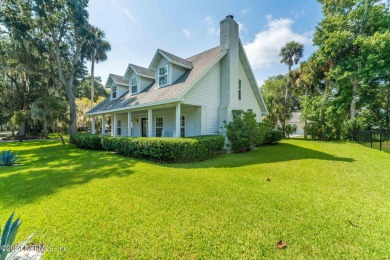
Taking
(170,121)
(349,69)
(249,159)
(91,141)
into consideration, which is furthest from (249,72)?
(91,141)

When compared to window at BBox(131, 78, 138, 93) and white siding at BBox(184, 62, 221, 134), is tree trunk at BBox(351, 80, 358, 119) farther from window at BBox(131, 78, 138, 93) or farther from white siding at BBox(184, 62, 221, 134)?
window at BBox(131, 78, 138, 93)

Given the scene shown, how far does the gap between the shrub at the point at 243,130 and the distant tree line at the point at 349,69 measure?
13.5 m

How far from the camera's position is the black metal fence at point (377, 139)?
11341 mm

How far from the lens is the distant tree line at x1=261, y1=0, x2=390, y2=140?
16.2m

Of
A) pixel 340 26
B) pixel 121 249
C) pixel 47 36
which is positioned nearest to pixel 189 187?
pixel 121 249

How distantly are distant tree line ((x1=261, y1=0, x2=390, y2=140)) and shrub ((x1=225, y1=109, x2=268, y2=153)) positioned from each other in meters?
13.5

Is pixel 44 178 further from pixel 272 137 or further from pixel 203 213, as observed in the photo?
pixel 272 137

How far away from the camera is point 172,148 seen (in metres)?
8.06

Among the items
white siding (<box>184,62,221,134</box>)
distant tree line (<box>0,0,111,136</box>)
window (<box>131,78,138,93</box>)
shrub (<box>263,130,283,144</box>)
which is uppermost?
distant tree line (<box>0,0,111,136</box>)

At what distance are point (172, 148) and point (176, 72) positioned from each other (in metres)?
6.46

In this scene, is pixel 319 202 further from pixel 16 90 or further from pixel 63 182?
pixel 16 90

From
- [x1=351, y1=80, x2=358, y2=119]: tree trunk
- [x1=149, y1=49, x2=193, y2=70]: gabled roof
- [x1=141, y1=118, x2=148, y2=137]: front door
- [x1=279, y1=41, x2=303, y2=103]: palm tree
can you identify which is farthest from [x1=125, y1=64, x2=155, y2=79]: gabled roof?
[x1=279, y1=41, x2=303, y2=103]: palm tree

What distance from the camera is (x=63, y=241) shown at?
2834mm

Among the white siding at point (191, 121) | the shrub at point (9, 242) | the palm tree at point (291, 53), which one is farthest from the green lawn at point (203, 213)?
the palm tree at point (291, 53)
